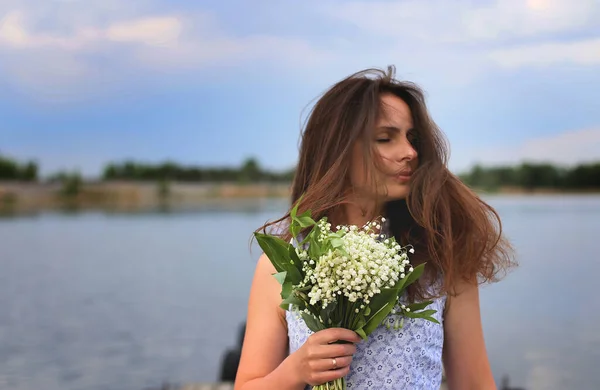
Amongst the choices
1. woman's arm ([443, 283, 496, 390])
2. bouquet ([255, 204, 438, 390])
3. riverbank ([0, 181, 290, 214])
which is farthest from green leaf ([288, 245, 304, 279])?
riverbank ([0, 181, 290, 214])

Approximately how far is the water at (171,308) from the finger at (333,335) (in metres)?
15.0

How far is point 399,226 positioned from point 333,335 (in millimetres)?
486

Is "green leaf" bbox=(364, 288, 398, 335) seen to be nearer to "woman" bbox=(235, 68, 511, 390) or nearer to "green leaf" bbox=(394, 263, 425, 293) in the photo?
"green leaf" bbox=(394, 263, 425, 293)

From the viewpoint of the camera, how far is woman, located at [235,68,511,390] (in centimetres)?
212

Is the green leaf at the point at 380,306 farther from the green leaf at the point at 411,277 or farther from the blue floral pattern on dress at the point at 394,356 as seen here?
the blue floral pattern on dress at the point at 394,356

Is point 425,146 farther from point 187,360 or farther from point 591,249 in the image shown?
point 591,249

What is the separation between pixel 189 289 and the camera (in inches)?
1732

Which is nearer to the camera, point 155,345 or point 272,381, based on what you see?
point 272,381

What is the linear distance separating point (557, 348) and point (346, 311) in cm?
3134

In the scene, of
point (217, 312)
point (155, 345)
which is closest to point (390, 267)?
point (155, 345)

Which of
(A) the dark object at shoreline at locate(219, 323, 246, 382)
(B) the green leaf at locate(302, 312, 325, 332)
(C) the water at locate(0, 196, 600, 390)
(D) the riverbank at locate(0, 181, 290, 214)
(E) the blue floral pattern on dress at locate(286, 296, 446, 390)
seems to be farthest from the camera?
(D) the riverbank at locate(0, 181, 290, 214)

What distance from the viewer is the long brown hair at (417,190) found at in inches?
85.3

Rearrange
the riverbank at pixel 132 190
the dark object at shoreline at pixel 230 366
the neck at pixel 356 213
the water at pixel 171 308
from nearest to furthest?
the neck at pixel 356 213, the dark object at shoreline at pixel 230 366, the water at pixel 171 308, the riverbank at pixel 132 190

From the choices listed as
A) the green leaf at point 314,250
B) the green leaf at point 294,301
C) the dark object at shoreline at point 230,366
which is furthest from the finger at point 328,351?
the dark object at shoreline at point 230,366
